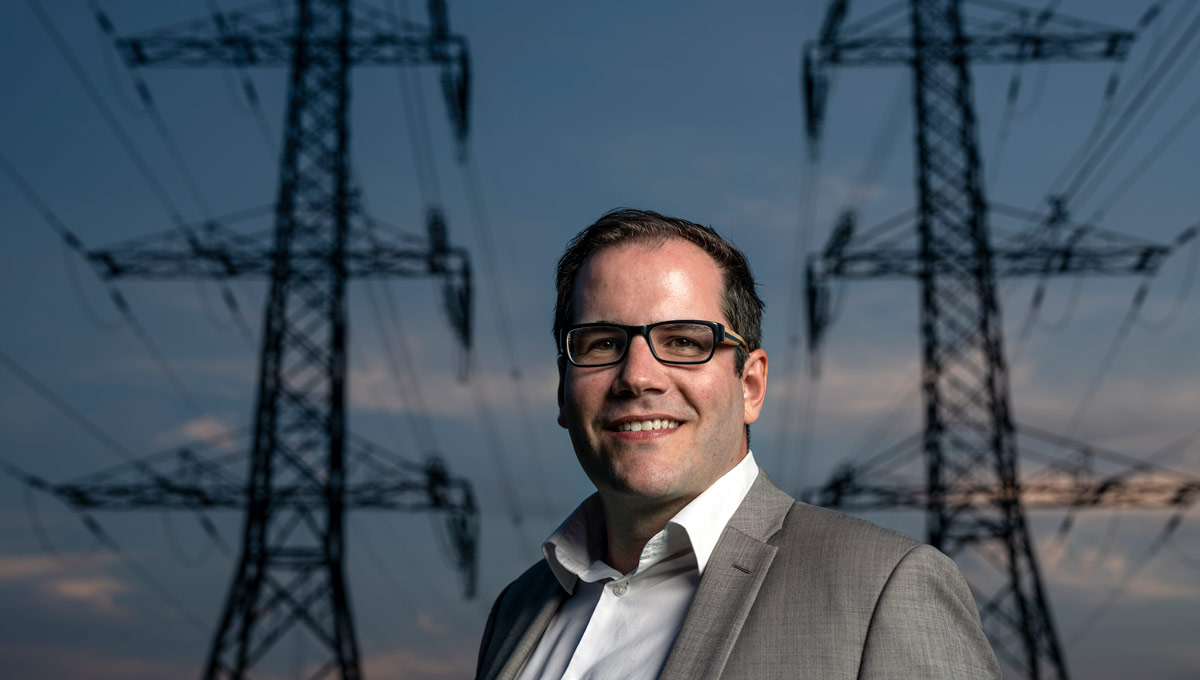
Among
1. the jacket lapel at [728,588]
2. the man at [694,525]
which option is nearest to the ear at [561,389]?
the man at [694,525]

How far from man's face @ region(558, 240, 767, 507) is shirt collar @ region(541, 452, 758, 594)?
0.12 ft

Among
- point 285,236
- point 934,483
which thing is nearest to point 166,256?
point 285,236

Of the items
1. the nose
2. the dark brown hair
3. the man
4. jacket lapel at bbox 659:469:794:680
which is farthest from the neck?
the dark brown hair

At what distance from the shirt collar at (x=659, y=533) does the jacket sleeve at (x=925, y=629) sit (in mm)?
411

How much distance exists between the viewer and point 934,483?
1733 cm

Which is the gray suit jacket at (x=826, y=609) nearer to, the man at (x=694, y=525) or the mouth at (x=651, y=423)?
the man at (x=694, y=525)

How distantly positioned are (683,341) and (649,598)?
527mm

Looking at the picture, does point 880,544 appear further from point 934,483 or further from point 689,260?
point 934,483

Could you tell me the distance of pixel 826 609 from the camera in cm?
215

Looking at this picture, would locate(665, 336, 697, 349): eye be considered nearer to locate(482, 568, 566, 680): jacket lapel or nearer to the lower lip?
the lower lip

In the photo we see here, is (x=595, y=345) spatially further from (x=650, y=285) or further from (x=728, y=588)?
(x=728, y=588)

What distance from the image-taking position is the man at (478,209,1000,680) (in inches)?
84.2

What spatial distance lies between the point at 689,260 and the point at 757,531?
56 cm

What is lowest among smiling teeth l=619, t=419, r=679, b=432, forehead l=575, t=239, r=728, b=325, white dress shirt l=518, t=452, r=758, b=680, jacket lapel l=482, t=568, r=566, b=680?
jacket lapel l=482, t=568, r=566, b=680
